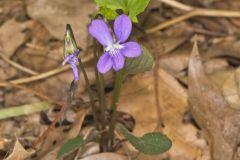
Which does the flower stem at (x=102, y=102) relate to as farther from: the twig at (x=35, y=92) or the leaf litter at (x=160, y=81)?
the twig at (x=35, y=92)

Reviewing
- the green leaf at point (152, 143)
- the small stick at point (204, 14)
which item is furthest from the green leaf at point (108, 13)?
the small stick at point (204, 14)

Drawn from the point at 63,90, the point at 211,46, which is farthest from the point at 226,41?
the point at 63,90

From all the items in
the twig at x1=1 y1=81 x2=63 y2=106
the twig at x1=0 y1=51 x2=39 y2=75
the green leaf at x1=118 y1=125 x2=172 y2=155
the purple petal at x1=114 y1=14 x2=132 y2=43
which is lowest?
the green leaf at x1=118 y1=125 x2=172 y2=155

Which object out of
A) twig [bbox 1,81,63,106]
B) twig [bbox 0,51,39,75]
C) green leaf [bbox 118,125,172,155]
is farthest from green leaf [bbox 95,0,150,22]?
twig [bbox 0,51,39,75]

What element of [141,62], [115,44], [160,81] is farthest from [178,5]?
[115,44]

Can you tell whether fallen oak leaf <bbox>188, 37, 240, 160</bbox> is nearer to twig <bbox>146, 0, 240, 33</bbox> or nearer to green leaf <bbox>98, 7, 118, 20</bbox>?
twig <bbox>146, 0, 240, 33</bbox>

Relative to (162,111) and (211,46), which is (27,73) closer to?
(162,111)

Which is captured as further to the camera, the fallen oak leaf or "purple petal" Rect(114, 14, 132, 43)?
the fallen oak leaf

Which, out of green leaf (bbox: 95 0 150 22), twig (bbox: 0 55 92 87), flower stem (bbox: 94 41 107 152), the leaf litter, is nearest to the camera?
green leaf (bbox: 95 0 150 22)
